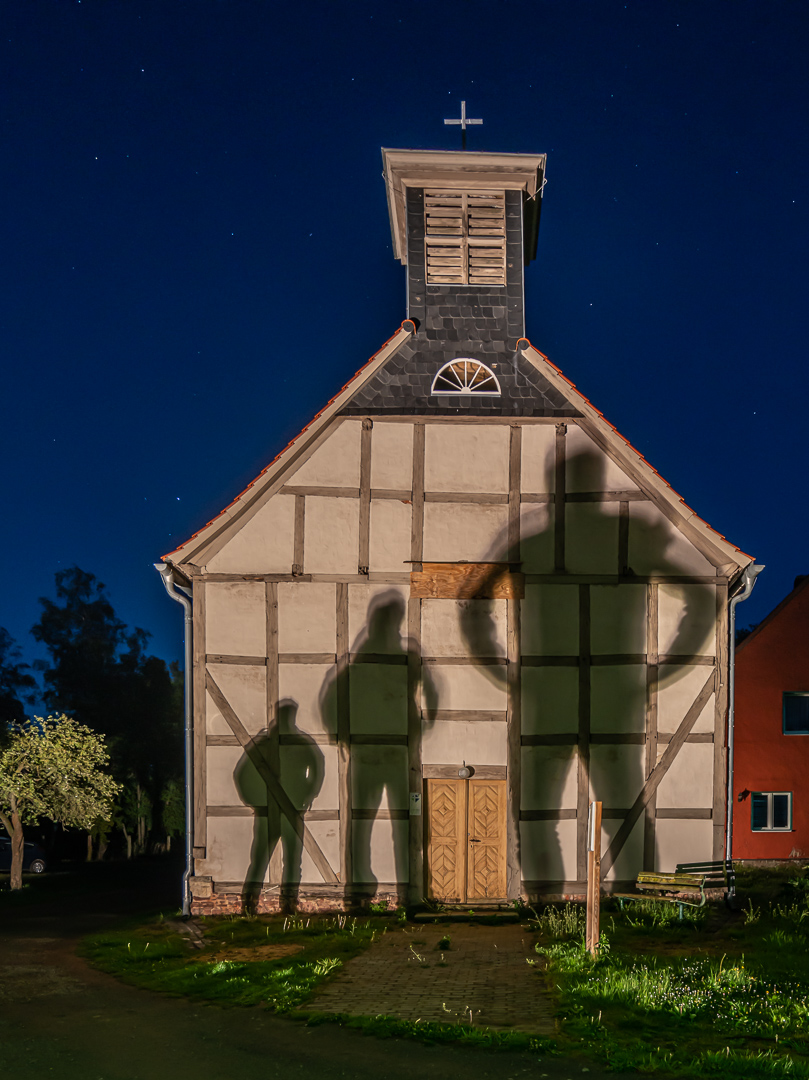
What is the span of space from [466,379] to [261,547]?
180 inches

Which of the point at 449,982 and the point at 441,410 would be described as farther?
the point at 441,410

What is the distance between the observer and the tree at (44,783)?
807 inches

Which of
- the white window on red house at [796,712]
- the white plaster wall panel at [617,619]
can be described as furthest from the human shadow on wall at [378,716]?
the white window on red house at [796,712]

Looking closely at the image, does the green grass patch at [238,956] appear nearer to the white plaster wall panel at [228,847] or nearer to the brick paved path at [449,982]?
the brick paved path at [449,982]

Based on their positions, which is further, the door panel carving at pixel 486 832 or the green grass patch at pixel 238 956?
the door panel carving at pixel 486 832

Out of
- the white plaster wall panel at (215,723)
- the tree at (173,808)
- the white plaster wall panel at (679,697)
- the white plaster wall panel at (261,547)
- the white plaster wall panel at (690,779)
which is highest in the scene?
the white plaster wall panel at (261,547)

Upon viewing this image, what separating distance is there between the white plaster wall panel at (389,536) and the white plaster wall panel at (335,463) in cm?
62

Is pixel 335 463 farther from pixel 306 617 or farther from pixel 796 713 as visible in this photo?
pixel 796 713

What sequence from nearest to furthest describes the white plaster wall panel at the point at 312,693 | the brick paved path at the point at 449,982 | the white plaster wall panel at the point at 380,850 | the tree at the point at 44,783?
the brick paved path at the point at 449,982
the white plaster wall panel at the point at 380,850
the white plaster wall panel at the point at 312,693
the tree at the point at 44,783

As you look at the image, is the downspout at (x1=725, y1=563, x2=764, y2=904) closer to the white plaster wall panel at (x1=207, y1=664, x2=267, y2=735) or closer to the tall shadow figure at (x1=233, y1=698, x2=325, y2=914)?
the tall shadow figure at (x1=233, y1=698, x2=325, y2=914)

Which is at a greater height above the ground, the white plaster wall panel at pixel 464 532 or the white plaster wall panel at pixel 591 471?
the white plaster wall panel at pixel 591 471

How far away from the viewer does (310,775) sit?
13.3 metres

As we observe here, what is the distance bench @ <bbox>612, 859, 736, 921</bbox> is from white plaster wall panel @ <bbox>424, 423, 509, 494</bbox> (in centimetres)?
666

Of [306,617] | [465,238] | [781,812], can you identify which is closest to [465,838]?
[306,617]
